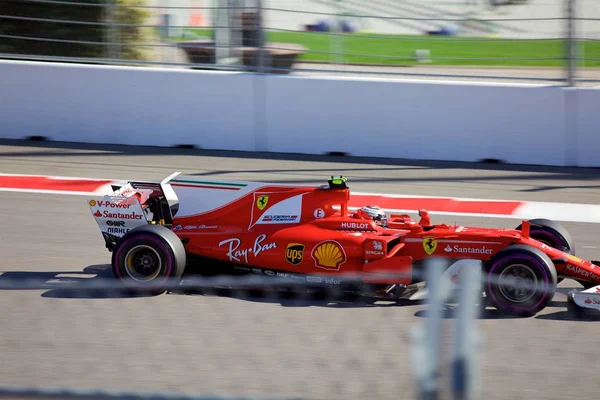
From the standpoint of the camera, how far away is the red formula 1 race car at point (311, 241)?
637cm

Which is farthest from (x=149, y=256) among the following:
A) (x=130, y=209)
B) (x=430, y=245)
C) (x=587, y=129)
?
(x=587, y=129)

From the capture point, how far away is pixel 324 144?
12.4 meters

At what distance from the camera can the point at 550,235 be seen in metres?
7.20

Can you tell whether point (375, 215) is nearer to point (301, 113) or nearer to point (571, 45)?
point (301, 113)

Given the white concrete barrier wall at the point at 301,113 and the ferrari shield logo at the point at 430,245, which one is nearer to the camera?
the ferrari shield logo at the point at 430,245

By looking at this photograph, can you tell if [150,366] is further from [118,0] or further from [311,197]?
[118,0]

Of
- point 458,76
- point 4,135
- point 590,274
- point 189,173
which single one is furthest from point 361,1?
point 590,274

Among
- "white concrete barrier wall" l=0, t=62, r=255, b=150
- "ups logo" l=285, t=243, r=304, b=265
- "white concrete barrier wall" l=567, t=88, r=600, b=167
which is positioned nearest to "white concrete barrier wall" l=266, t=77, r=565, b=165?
"white concrete barrier wall" l=567, t=88, r=600, b=167

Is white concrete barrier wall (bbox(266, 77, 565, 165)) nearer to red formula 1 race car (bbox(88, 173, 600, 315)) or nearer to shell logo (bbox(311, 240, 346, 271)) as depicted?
red formula 1 race car (bbox(88, 173, 600, 315))

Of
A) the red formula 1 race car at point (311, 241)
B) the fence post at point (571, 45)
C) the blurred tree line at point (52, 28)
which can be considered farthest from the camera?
the blurred tree line at point (52, 28)

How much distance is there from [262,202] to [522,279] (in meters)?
2.08

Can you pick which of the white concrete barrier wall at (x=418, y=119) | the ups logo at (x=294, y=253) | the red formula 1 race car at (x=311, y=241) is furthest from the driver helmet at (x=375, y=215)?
the white concrete barrier wall at (x=418, y=119)

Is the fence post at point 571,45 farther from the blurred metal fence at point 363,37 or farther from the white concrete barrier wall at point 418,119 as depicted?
the white concrete barrier wall at point 418,119

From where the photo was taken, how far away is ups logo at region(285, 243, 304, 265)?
22.2 feet
